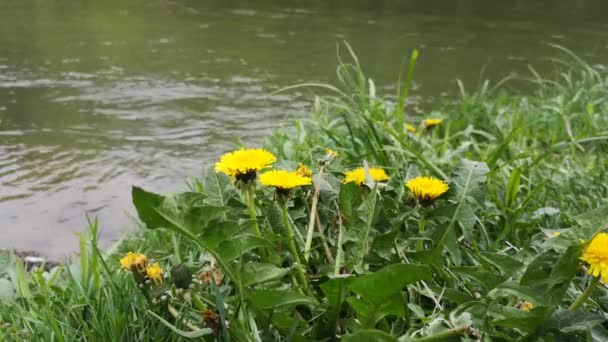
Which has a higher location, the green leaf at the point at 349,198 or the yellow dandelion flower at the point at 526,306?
the green leaf at the point at 349,198

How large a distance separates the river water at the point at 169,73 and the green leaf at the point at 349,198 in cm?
108

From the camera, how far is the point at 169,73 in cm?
484

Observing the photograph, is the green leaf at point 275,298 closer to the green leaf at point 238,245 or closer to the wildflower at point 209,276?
the green leaf at point 238,245

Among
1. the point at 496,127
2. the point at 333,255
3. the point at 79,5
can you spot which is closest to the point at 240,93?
the point at 496,127

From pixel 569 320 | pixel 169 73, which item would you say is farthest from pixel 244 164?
pixel 169 73

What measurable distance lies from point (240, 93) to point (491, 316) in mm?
3672

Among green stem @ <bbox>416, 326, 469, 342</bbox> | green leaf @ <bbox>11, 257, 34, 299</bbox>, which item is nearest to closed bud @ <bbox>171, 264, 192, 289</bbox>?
green stem @ <bbox>416, 326, 469, 342</bbox>

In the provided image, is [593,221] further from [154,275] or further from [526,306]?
[154,275]

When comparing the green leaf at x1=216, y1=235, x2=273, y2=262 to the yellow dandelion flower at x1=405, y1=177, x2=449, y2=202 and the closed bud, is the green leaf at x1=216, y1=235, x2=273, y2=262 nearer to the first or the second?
the closed bud

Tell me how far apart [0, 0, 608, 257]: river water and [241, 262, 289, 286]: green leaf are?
1241 millimetres

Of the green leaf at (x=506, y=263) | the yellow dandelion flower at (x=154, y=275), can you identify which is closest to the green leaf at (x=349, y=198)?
the green leaf at (x=506, y=263)

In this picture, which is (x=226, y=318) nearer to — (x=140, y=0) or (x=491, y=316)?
(x=491, y=316)

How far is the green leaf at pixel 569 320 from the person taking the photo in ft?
2.77

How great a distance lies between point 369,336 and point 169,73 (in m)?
4.31
